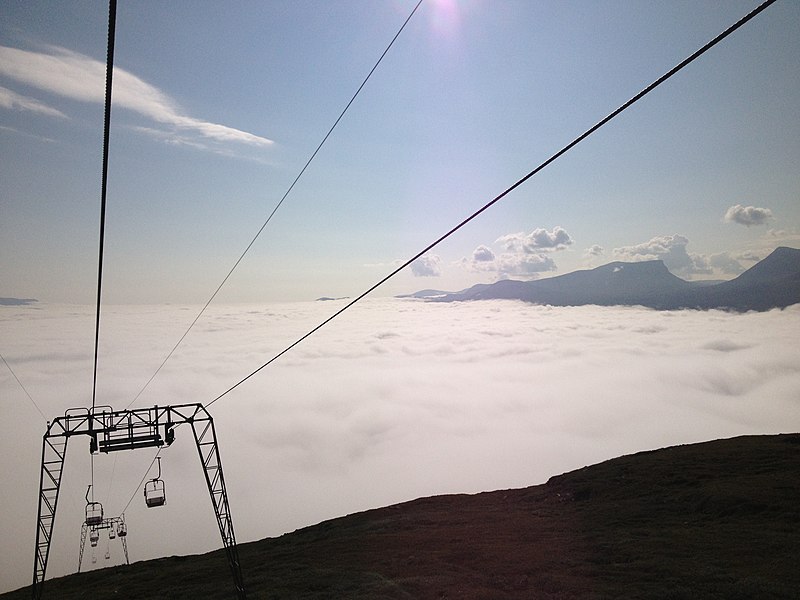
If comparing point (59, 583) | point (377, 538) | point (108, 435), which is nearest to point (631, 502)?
point (377, 538)

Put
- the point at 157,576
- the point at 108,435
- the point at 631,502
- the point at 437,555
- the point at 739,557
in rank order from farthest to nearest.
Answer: the point at 157,576 < the point at 631,502 < the point at 437,555 < the point at 739,557 < the point at 108,435

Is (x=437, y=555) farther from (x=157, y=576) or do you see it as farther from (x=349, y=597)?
(x=157, y=576)

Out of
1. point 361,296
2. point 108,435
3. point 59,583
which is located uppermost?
point 361,296

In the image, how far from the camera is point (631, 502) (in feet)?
176

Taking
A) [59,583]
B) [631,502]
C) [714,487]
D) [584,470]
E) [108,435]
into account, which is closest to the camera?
[108,435]

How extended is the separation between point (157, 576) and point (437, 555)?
3432cm

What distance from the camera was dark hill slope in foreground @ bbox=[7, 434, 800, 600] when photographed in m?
33.2

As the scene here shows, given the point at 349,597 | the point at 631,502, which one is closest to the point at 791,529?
the point at 631,502

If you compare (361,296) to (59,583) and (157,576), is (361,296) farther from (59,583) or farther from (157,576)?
(59,583)

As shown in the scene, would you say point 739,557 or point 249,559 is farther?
point 249,559

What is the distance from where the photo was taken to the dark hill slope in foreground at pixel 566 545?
33.2 metres

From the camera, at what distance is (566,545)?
140ft

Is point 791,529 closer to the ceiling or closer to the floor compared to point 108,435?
closer to the floor

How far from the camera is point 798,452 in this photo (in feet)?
192
